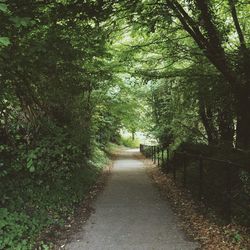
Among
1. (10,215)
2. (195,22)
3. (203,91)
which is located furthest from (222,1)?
(10,215)

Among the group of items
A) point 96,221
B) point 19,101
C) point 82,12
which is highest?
point 82,12

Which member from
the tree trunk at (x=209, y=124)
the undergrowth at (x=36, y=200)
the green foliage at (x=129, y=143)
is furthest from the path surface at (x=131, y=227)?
the green foliage at (x=129, y=143)

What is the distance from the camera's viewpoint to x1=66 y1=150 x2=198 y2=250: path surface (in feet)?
18.0

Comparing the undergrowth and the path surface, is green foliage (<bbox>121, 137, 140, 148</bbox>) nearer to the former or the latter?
the undergrowth

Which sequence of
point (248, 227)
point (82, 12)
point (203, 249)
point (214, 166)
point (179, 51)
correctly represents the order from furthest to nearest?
point (179, 51) → point (214, 166) → point (82, 12) → point (248, 227) → point (203, 249)

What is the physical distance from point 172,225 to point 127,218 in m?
1.01

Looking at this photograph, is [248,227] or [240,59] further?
[240,59]

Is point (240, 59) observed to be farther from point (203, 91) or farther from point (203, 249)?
point (203, 249)

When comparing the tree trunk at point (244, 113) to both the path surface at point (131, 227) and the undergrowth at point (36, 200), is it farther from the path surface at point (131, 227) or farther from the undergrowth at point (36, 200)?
the undergrowth at point (36, 200)

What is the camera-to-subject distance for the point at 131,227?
6.37m

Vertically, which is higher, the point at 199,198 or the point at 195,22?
the point at 195,22

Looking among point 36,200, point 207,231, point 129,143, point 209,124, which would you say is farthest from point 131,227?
point 129,143

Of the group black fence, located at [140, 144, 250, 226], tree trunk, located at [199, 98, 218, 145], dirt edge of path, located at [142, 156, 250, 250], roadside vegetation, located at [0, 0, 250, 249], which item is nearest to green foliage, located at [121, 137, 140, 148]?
tree trunk, located at [199, 98, 218, 145]

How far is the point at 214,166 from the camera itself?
9.09 metres
